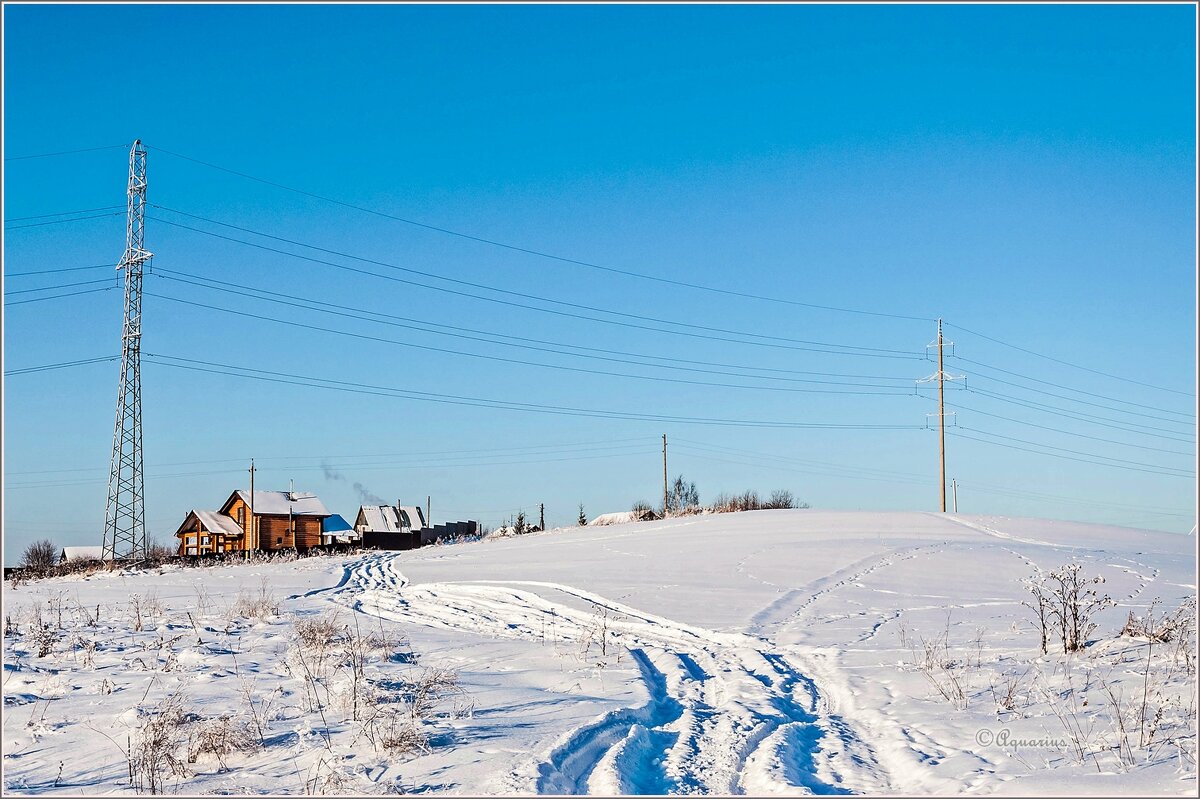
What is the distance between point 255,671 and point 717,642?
6925 millimetres

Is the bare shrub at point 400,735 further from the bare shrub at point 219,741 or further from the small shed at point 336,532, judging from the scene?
the small shed at point 336,532

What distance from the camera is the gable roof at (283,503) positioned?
7951cm

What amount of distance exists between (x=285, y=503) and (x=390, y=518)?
65.7ft

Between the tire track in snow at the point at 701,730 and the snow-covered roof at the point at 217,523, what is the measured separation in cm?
6974

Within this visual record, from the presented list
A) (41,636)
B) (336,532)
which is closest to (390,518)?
(336,532)

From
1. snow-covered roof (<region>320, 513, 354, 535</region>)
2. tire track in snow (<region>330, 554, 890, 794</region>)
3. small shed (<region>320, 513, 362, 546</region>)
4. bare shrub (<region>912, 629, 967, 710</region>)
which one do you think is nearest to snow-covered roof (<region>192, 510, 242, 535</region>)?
small shed (<region>320, 513, 362, 546</region>)

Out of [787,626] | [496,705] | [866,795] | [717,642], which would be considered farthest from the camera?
[787,626]

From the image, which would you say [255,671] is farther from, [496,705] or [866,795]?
[866,795]

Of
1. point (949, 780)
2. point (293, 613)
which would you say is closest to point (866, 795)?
point (949, 780)

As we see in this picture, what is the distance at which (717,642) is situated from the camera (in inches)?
549

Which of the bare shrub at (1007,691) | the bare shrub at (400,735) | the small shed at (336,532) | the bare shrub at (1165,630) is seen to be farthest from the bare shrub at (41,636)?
the small shed at (336,532)

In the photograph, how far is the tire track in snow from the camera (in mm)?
6289

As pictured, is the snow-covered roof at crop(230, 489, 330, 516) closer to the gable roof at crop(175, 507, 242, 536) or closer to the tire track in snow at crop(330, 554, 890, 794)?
the gable roof at crop(175, 507, 242, 536)

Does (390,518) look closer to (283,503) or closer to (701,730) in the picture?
(283,503)
